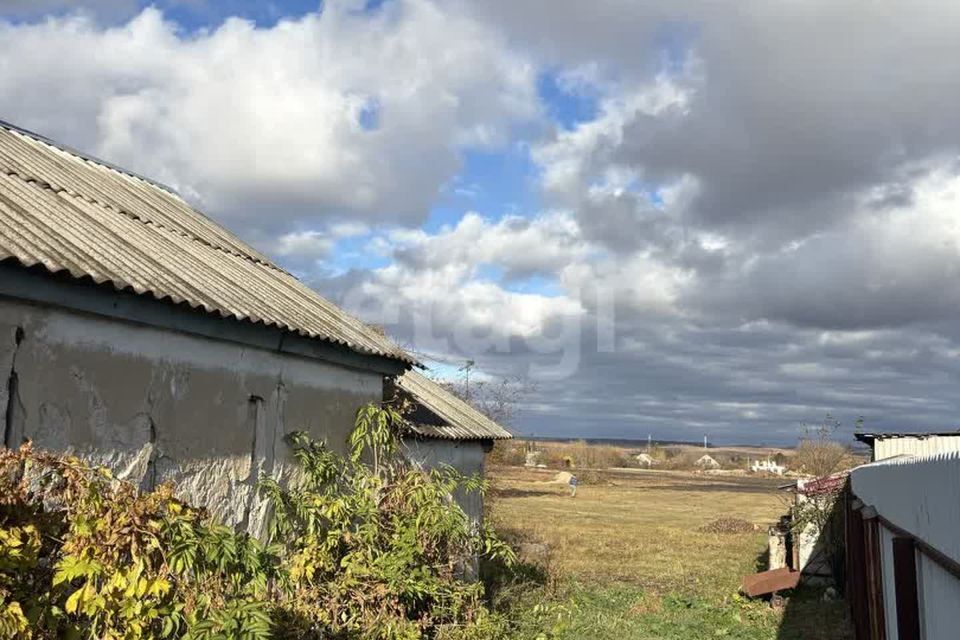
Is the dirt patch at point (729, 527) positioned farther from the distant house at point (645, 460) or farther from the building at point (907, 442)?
the distant house at point (645, 460)

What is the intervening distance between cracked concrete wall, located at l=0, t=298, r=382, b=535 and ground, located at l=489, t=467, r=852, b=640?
4104mm

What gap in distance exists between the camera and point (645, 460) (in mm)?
108688

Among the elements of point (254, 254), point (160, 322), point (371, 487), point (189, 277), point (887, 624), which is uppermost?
point (254, 254)

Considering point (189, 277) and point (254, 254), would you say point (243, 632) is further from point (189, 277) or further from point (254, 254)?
point (254, 254)

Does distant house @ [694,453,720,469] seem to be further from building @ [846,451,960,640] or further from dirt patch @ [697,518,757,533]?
building @ [846,451,960,640]

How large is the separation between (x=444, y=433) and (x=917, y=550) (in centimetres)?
703

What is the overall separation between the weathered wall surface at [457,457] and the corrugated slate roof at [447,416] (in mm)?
151

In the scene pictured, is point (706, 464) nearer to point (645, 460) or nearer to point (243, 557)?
point (645, 460)

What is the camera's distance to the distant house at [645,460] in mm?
107000

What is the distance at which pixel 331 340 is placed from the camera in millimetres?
7809

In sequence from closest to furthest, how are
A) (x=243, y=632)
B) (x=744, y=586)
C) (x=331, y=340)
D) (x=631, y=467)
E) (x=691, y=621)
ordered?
(x=243, y=632) → (x=331, y=340) → (x=691, y=621) → (x=744, y=586) → (x=631, y=467)

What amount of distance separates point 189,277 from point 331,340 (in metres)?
1.39

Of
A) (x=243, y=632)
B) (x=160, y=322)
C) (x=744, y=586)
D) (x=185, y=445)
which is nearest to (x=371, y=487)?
(x=185, y=445)

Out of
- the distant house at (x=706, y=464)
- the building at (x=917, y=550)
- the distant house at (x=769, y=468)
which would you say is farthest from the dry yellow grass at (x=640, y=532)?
the distant house at (x=706, y=464)
